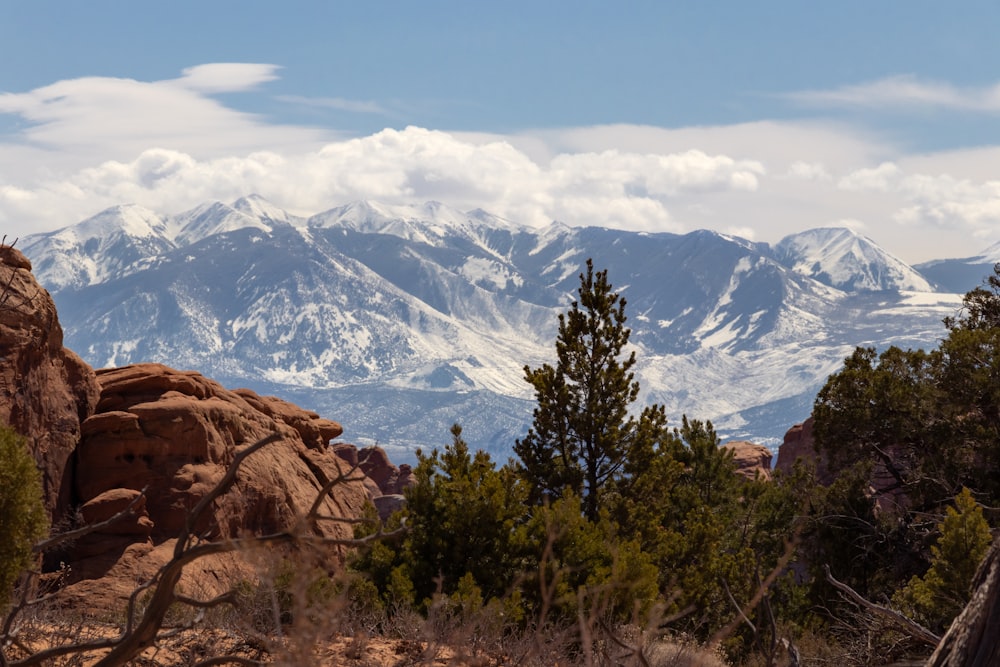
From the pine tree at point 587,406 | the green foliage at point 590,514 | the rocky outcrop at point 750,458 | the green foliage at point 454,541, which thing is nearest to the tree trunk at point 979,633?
the green foliage at point 590,514

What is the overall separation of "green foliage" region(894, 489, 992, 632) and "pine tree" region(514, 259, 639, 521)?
14688 millimetres

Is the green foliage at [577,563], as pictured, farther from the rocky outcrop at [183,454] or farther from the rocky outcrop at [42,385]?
the rocky outcrop at [42,385]

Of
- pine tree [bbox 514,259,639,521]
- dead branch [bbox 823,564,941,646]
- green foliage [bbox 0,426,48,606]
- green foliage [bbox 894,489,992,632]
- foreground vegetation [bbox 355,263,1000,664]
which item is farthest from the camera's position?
pine tree [bbox 514,259,639,521]

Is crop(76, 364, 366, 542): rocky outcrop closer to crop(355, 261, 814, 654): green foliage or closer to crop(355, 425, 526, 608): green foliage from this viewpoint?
crop(355, 261, 814, 654): green foliage

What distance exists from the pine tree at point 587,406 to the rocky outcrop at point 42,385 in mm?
14030

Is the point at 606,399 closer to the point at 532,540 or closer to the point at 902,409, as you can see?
the point at 902,409

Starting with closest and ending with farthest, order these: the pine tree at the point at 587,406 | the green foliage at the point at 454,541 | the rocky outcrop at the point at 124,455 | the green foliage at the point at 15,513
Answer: the green foliage at the point at 15,513 → the green foliage at the point at 454,541 → the rocky outcrop at the point at 124,455 → the pine tree at the point at 587,406

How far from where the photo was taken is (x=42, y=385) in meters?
31.7

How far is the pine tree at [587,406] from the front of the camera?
3350 centimetres

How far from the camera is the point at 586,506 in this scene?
33188mm

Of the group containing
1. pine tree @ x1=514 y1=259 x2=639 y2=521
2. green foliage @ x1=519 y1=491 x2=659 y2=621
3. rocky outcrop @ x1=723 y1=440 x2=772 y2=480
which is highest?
pine tree @ x1=514 y1=259 x2=639 y2=521

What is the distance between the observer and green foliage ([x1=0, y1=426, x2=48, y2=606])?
13145 millimetres

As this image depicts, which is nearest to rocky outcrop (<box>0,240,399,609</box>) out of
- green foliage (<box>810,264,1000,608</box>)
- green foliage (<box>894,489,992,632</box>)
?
green foliage (<box>810,264,1000,608</box>)

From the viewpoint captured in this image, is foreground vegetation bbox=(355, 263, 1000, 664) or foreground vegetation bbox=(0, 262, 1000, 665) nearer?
foreground vegetation bbox=(0, 262, 1000, 665)
